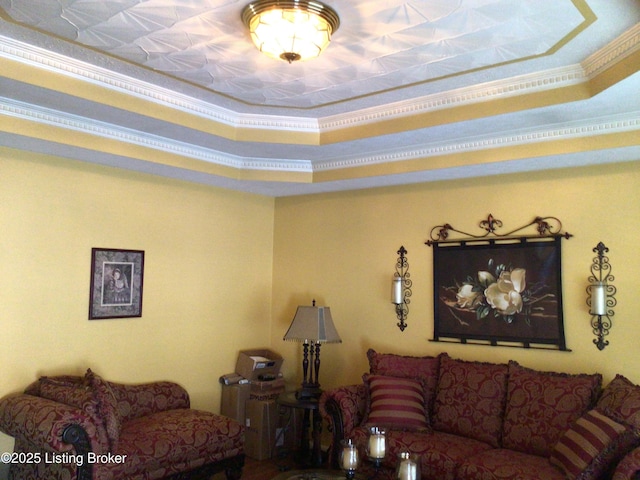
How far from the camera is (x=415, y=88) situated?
3.30m

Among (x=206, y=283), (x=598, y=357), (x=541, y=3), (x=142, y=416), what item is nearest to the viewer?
(x=541, y=3)

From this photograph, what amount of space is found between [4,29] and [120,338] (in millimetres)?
2491

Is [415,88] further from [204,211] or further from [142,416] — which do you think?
[142,416]

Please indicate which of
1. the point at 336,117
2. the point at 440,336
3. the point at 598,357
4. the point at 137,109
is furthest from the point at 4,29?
the point at 598,357

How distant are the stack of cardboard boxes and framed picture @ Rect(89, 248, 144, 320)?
118cm

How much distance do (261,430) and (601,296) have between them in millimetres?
3014

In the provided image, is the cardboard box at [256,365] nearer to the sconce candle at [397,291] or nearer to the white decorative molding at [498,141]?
the sconce candle at [397,291]

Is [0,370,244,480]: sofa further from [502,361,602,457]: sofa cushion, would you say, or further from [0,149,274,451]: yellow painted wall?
[502,361,602,457]: sofa cushion

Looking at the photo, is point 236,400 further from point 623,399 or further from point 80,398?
point 623,399

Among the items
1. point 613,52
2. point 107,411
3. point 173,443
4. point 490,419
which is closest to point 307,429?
point 173,443

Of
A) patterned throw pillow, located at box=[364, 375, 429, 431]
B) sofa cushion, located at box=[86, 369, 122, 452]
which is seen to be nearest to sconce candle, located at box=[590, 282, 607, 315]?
patterned throw pillow, located at box=[364, 375, 429, 431]

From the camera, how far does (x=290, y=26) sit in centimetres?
243

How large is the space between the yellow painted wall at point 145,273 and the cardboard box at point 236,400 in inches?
5.2

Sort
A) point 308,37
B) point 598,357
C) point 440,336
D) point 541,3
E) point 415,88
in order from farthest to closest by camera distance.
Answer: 1. point 440,336
2. point 598,357
3. point 415,88
4. point 308,37
5. point 541,3
